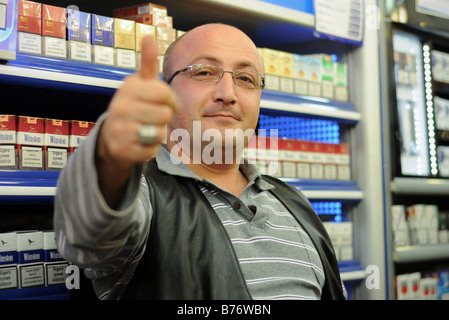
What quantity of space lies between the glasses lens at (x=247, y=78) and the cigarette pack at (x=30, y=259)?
34.3 inches

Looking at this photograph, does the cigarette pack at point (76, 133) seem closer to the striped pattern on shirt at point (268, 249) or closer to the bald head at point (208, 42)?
the bald head at point (208, 42)

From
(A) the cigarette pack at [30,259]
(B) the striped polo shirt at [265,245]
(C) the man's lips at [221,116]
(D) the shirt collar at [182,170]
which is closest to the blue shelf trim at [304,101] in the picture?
(D) the shirt collar at [182,170]

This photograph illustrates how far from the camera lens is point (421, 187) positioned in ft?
8.90

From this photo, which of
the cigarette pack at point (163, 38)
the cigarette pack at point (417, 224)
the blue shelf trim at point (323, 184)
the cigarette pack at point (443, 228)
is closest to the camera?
the cigarette pack at point (163, 38)

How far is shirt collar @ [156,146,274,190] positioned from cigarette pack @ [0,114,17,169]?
525mm

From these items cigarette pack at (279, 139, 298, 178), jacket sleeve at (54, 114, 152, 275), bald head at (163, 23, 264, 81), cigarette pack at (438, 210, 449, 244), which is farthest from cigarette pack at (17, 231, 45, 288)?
cigarette pack at (438, 210, 449, 244)

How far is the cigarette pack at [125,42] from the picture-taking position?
5.87 ft

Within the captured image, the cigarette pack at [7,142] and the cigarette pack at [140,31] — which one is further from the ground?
the cigarette pack at [140,31]

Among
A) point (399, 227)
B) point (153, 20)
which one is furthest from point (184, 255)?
point (399, 227)

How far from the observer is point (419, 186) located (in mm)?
2697

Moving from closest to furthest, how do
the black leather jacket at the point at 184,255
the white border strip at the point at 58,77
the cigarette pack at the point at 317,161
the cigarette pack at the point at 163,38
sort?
1. the black leather jacket at the point at 184,255
2. the white border strip at the point at 58,77
3. the cigarette pack at the point at 163,38
4. the cigarette pack at the point at 317,161

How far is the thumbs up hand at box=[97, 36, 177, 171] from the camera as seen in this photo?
0.69 m

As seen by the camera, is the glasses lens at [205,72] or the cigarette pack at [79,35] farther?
the cigarette pack at [79,35]

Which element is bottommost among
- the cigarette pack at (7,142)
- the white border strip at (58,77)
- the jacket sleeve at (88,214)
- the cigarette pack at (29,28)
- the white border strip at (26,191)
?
the jacket sleeve at (88,214)
